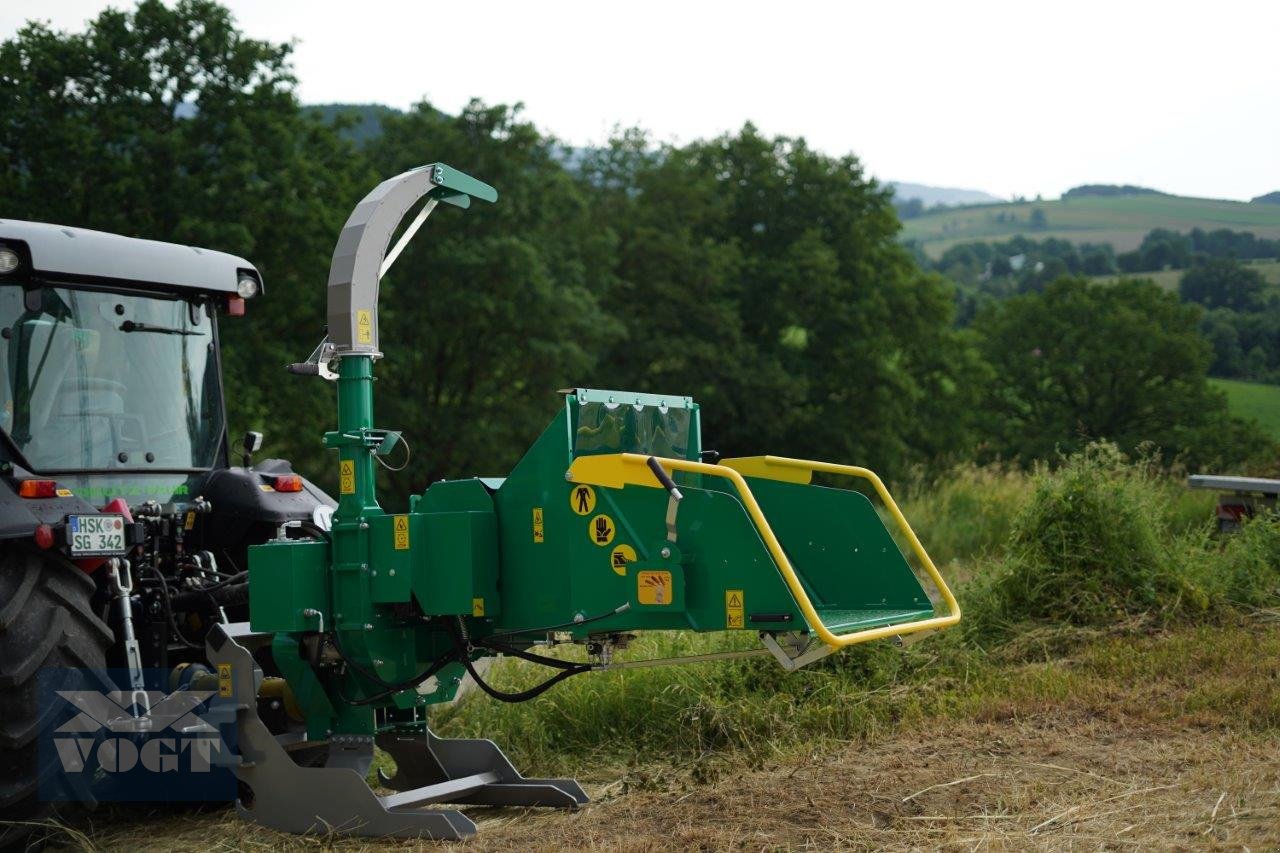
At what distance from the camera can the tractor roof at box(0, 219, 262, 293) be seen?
5.80 m

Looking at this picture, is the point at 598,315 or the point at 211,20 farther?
the point at 598,315

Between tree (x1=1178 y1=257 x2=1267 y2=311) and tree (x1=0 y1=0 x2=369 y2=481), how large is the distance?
17.6 metres

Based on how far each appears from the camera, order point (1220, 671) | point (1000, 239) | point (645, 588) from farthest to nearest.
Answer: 1. point (1000, 239)
2. point (1220, 671)
3. point (645, 588)

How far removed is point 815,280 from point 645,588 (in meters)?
28.3

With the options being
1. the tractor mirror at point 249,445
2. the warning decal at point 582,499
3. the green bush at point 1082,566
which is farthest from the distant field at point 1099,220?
the warning decal at point 582,499

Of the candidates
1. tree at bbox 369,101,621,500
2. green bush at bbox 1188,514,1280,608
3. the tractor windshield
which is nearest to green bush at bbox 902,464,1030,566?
green bush at bbox 1188,514,1280,608

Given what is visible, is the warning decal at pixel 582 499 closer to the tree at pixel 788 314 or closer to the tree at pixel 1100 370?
the tree at pixel 788 314

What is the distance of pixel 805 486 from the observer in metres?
5.34

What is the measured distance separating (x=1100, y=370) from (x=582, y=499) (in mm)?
30910

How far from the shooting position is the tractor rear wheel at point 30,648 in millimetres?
5008

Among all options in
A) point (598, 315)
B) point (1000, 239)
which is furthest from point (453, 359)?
point (1000, 239)

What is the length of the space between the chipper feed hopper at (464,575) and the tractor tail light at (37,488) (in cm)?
91

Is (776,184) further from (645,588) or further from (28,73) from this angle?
(645,588)

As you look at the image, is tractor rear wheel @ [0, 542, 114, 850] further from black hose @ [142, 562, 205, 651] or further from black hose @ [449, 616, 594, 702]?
black hose @ [449, 616, 594, 702]
